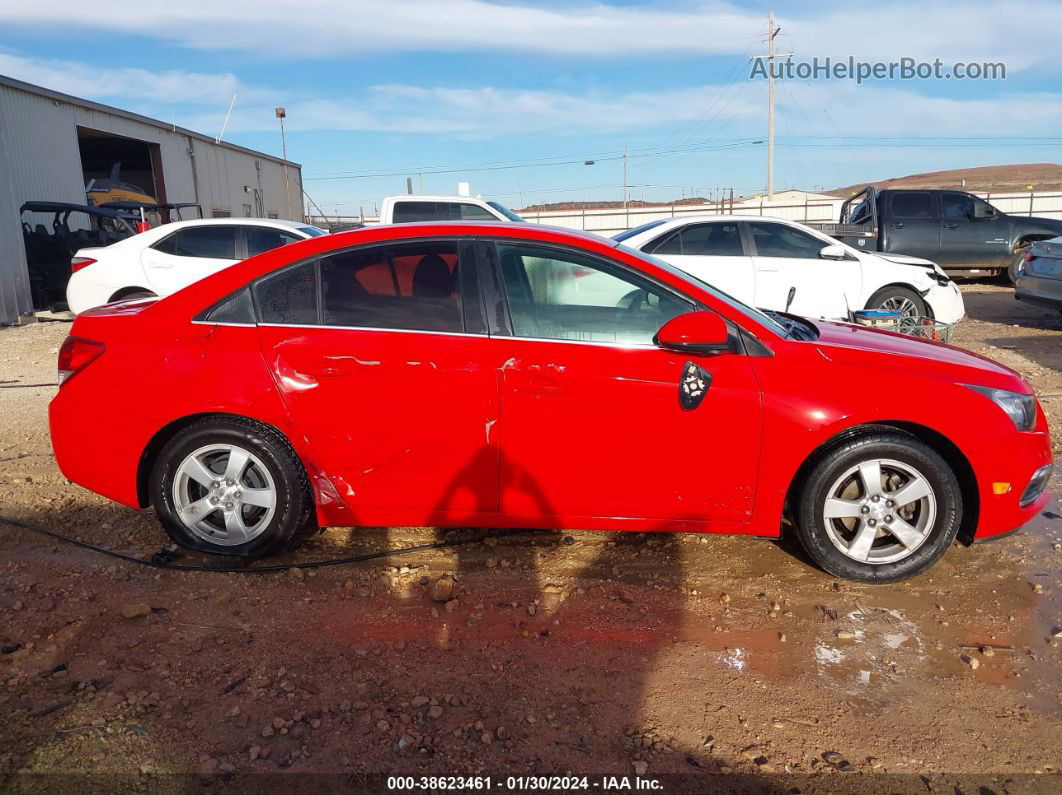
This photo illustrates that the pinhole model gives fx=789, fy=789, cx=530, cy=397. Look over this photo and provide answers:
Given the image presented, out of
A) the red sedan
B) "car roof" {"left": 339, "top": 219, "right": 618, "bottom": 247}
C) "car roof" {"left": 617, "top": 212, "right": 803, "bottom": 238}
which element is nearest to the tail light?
the red sedan

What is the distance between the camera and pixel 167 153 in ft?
77.7

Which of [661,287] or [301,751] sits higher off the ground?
[661,287]

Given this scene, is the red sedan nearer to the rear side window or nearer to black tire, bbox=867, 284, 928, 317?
the rear side window

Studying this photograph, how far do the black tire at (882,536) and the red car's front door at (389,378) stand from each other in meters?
1.47

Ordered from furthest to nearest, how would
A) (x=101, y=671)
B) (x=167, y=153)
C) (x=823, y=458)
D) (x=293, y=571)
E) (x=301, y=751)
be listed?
1. (x=167, y=153)
2. (x=293, y=571)
3. (x=823, y=458)
4. (x=101, y=671)
5. (x=301, y=751)

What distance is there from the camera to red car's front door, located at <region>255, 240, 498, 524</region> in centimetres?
362

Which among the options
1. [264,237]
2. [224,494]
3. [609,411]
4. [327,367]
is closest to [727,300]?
[609,411]

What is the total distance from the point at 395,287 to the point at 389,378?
1.50 feet

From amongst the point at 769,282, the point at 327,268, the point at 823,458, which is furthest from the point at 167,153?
the point at 823,458

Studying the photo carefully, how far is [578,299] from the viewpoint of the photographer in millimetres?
3689

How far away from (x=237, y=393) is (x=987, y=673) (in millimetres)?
3384

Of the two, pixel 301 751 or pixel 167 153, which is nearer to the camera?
pixel 301 751

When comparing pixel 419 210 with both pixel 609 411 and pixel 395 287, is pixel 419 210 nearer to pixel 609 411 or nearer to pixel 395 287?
pixel 395 287

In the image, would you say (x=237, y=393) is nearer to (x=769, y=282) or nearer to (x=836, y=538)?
(x=836, y=538)
